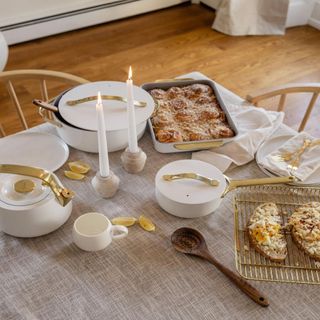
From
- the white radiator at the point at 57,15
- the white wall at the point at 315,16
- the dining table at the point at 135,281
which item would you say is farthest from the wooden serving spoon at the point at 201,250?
the white wall at the point at 315,16

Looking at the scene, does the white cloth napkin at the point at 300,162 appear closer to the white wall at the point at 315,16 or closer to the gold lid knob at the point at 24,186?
the gold lid knob at the point at 24,186

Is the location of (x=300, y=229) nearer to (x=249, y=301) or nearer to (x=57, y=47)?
(x=249, y=301)

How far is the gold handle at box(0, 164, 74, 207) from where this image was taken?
Answer: 0.83 metres

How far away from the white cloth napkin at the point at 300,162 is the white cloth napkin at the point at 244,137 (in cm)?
5

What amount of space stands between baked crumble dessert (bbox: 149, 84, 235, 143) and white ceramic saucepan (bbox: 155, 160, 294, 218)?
12 cm

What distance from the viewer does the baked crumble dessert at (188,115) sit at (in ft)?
3.62

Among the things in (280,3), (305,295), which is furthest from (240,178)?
(280,3)

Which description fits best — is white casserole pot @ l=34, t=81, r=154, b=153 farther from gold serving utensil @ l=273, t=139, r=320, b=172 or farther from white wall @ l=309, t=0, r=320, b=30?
white wall @ l=309, t=0, r=320, b=30

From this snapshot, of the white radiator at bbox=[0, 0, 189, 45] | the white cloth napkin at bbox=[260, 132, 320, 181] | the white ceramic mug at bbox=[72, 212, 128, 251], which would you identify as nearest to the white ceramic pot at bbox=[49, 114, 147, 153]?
the white ceramic mug at bbox=[72, 212, 128, 251]

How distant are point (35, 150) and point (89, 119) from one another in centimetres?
16

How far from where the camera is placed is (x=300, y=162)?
1071mm

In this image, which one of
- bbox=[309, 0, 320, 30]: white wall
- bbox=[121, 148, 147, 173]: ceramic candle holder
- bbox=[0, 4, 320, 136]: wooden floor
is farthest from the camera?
bbox=[309, 0, 320, 30]: white wall

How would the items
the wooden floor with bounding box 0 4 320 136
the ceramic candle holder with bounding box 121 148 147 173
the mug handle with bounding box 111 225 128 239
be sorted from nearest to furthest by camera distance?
the mug handle with bounding box 111 225 128 239 < the ceramic candle holder with bounding box 121 148 147 173 < the wooden floor with bounding box 0 4 320 136

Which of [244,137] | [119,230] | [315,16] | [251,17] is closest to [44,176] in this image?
[119,230]
